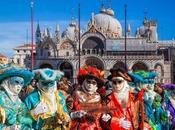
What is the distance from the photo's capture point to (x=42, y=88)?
782 cm

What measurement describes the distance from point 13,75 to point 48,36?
6365 centimetres

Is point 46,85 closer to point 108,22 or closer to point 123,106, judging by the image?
point 123,106

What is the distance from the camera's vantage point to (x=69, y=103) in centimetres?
786

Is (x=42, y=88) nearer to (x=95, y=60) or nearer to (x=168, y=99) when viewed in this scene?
(x=168, y=99)

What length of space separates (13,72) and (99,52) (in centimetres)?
6263

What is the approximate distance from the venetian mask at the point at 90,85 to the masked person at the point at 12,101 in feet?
3.34

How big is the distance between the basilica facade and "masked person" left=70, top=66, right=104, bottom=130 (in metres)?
55.7

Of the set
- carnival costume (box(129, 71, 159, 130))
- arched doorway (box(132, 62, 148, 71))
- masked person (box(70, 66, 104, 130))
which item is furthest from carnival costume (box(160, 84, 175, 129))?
arched doorway (box(132, 62, 148, 71))

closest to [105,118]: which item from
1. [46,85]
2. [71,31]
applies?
[46,85]

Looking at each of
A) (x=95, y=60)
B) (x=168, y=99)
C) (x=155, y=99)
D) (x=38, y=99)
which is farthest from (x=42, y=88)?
(x=95, y=60)

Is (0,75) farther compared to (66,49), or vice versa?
(66,49)

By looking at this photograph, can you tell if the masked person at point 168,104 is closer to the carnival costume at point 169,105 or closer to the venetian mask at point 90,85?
the carnival costume at point 169,105

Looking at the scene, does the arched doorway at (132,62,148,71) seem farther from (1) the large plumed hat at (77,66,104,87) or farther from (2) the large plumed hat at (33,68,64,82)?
(2) the large plumed hat at (33,68,64,82)

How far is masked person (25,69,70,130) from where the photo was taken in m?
7.55
